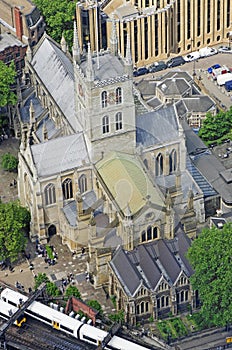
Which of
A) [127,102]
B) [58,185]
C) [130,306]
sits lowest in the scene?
[130,306]

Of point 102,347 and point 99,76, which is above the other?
point 99,76

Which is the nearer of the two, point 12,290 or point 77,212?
point 12,290

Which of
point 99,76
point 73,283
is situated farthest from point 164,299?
point 99,76

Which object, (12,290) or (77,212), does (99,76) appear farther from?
(12,290)

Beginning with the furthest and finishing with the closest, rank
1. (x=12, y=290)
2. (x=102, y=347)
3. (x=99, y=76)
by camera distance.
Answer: (x=99, y=76) < (x=12, y=290) < (x=102, y=347)

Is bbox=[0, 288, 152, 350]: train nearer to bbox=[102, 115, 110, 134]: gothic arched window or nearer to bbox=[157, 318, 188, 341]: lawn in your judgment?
bbox=[157, 318, 188, 341]: lawn

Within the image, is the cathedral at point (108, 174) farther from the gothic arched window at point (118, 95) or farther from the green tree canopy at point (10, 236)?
the green tree canopy at point (10, 236)
